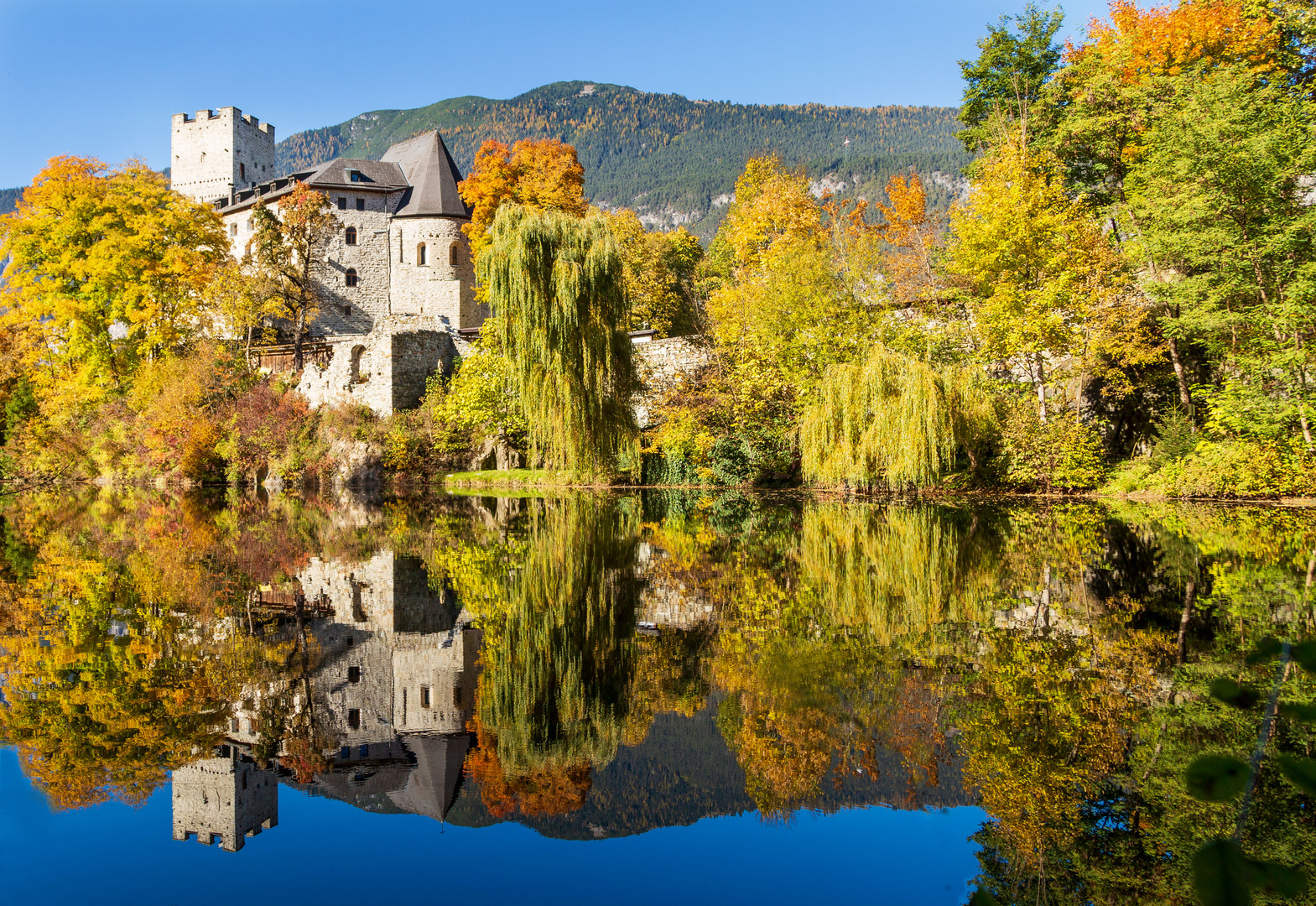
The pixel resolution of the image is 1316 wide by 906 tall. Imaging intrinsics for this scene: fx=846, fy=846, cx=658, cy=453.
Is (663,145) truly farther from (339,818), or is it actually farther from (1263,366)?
(339,818)

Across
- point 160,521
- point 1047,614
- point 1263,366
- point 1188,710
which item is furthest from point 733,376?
point 1188,710

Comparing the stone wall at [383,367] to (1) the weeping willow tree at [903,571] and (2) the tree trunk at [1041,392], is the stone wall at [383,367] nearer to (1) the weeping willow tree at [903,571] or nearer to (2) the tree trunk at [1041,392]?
(1) the weeping willow tree at [903,571]

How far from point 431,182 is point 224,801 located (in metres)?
38.9

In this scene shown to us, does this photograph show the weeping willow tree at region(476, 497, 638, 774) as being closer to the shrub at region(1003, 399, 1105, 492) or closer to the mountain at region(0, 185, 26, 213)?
the shrub at region(1003, 399, 1105, 492)

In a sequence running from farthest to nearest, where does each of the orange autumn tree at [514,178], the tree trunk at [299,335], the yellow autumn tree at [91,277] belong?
the orange autumn tree at [514,178] < the tree trunk at [299,335] < the yellow autumn tree at [91,277]

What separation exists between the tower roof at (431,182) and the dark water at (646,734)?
32.0m

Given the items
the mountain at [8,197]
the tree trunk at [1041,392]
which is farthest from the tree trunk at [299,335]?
the mountain at [8,197]

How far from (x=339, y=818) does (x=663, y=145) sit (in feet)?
439

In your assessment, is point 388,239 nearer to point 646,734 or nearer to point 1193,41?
point 1193,41

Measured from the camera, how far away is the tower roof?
3788 centimetres

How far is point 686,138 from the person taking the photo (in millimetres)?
128250

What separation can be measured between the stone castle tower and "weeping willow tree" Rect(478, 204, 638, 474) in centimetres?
3544

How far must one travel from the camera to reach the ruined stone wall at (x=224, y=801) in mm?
3330

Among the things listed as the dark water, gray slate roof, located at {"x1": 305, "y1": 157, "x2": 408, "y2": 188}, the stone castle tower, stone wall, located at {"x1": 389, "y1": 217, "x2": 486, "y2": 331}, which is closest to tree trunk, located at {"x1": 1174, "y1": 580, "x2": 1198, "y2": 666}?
the dark water
